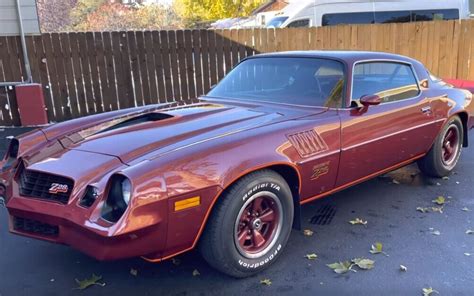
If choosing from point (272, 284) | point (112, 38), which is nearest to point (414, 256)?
point (272, 284)

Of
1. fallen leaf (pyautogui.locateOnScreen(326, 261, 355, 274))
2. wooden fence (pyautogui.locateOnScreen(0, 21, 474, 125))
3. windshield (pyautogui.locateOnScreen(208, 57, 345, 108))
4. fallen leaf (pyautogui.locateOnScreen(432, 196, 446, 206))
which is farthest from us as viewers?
wooden fence (pyautogui.locateOnScreen(0, 21, 474, 125))

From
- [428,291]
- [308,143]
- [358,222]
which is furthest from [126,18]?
[428,291]

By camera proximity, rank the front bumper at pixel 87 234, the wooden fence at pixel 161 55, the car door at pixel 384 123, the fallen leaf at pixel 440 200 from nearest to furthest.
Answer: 1. the front bumper at pixel 87 234
2. the car door at pixel 384 123
3. the fallen leaf at pixel 440 200
4. the wooden fence at pixel 161 55

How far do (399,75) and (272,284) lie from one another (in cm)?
270

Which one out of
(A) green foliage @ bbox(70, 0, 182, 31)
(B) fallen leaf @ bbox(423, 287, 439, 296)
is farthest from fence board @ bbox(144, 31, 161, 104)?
(A) green foliage @ bbox(70, 0, 182, 31)

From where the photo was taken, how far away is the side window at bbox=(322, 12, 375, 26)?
10.7 m

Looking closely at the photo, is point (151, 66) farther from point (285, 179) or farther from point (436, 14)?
point (436, 14)

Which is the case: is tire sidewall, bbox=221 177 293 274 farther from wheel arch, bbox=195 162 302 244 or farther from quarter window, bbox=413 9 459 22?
quarter window, bbox=413 9 459 22

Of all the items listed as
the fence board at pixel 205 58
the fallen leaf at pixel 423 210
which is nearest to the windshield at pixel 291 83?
the fallen leaf at pixel 423 210

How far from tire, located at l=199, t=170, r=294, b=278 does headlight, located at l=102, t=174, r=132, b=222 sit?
57 centimetres

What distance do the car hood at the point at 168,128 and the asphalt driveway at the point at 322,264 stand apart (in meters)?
0.92

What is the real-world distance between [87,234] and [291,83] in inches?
91.2

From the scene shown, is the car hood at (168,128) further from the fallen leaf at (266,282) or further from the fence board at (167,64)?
the fence board at (167,64)

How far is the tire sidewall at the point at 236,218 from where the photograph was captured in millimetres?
2814
